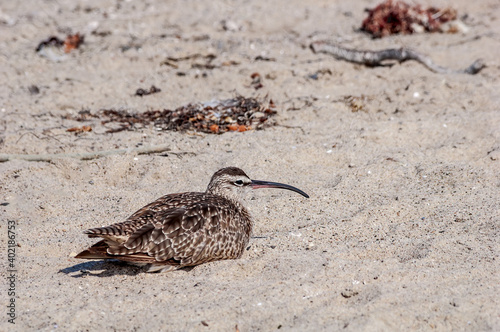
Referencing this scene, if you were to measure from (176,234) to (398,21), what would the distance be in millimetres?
8423

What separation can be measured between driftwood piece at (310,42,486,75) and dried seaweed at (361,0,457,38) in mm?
1719

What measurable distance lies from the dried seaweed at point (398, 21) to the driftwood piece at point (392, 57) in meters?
1.72

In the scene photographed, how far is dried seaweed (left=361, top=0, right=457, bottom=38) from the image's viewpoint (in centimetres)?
1218

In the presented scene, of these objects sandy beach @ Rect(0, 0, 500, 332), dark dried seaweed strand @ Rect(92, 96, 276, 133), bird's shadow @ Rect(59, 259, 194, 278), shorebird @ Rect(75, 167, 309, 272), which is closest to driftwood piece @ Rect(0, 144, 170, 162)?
sandy beach @ Rect(0, 0, 500, 332)

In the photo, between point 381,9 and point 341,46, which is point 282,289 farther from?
point 381,9

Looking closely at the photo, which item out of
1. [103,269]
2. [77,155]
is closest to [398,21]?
[77,155]

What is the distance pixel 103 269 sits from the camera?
5648 millimetres

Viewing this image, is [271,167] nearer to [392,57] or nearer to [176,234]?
[176,234]

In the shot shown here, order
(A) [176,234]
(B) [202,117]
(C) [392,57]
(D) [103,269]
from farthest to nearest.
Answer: (C) [392,57]
(B) [202,117]
(D) [103,269]
(A) [176,234]

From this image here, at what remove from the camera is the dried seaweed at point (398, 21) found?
12.2 metres

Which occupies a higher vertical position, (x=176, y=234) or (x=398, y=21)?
(x=398, y=21)

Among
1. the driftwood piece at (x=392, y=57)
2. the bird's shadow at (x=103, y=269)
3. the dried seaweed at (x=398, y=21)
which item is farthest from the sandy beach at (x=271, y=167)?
the dried seaweed at (x=398, y=21)

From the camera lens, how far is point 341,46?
1100 centimetres

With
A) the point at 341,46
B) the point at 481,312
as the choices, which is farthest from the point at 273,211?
the point at 341,46
